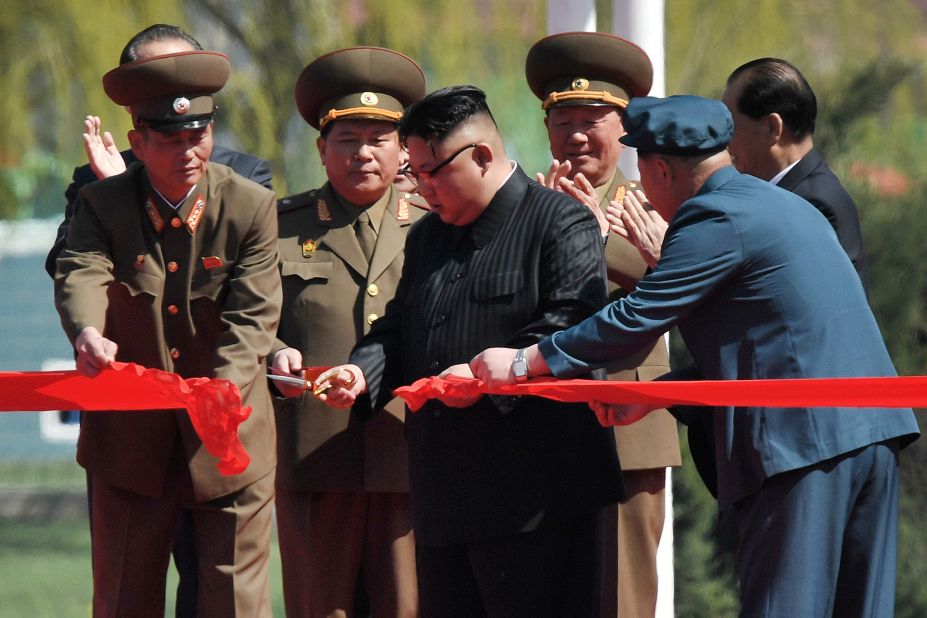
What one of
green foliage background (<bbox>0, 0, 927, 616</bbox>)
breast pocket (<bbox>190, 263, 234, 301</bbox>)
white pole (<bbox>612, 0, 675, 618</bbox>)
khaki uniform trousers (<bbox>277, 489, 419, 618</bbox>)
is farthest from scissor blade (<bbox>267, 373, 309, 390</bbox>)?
green foliage background (<bbox>0, 0, 927, 616</bbox>)

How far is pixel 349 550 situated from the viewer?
5.30 metres

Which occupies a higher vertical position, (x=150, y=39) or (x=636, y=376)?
(x=150, y=39)

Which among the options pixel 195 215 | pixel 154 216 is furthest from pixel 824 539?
pixel 154 216

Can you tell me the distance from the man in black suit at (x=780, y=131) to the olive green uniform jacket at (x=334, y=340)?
50.7 inches

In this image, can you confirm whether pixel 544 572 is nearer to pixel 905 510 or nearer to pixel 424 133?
pixel 424 133

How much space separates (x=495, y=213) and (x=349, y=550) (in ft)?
4.92

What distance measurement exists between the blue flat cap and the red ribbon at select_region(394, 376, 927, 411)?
23.9 inches

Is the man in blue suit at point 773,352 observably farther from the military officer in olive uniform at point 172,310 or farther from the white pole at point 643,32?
the white pole at point 643,32

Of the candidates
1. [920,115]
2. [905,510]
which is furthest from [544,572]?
[920,115]

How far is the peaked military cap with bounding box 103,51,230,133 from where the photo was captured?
4.78 metres

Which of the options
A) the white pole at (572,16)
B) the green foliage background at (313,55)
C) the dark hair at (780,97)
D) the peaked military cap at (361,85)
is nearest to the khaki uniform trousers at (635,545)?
the dark hair at (780,97)

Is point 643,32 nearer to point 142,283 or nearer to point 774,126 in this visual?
point 774,126

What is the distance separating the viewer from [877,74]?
842cm

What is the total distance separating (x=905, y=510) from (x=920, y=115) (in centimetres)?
828
